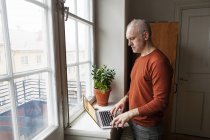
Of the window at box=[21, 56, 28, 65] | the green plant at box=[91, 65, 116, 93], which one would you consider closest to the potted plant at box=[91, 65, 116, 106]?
the green plant at box=[91, 65, 116, 93]

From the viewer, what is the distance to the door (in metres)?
2.62

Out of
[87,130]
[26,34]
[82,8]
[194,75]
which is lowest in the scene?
[87,130]

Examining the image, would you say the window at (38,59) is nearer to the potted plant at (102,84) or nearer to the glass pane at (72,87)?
the glass pane at (72,87)

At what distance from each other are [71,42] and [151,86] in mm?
834

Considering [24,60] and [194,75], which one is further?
[194,75]

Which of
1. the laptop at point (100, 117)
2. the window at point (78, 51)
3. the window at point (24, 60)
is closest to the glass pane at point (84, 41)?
the window at point (78, 51)

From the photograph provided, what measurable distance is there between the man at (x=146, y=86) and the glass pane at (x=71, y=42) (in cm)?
55

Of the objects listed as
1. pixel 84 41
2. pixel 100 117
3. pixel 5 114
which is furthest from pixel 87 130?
pixel 84 41

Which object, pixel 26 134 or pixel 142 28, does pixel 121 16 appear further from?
pixel 26 134

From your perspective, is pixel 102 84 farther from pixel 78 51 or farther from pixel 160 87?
pixel 160 87

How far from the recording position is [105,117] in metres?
1.59

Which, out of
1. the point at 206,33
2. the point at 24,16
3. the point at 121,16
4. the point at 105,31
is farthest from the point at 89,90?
the point at 206,33

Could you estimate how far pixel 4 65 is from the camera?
891 mm

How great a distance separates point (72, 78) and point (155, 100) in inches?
32.3
